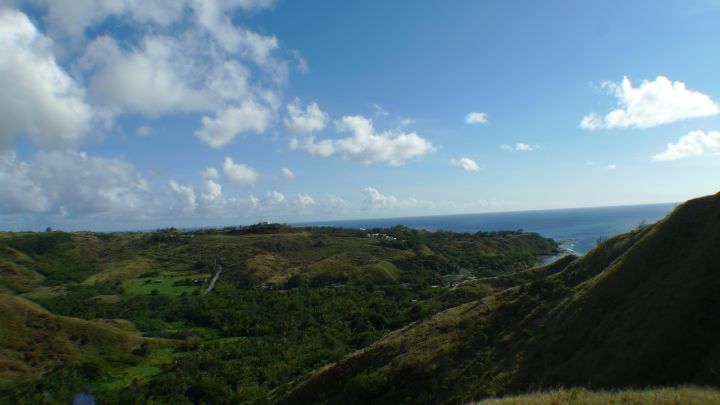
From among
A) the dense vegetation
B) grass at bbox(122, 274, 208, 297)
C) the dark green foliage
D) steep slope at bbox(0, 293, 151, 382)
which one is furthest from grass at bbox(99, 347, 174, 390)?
the dark green foliage

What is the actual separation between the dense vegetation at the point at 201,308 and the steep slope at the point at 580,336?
39.1 ft

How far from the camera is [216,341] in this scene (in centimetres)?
8981

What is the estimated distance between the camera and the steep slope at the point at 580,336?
2231cm

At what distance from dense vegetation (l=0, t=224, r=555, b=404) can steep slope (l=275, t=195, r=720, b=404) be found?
39.1 ft

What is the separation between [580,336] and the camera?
91.2 ft

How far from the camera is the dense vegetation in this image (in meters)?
63.4

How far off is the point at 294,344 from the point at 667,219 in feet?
227

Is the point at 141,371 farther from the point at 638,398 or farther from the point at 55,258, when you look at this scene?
the point at 55,258

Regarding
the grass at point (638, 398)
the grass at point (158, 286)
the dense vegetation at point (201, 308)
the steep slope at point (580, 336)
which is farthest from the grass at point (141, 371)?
the grass at point (638, 398)

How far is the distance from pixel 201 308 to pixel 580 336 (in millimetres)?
104255

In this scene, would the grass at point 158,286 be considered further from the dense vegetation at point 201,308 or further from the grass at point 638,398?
the grass at point 638,398

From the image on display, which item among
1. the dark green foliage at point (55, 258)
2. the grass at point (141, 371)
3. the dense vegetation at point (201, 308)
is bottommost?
the grass at point (141, 371)

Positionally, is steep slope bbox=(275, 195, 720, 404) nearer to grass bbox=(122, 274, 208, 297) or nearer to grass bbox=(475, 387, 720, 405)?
grass bbox=(475, 387, 720, 405)

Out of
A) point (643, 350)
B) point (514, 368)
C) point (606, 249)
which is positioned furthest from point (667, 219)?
point (514, 368)
